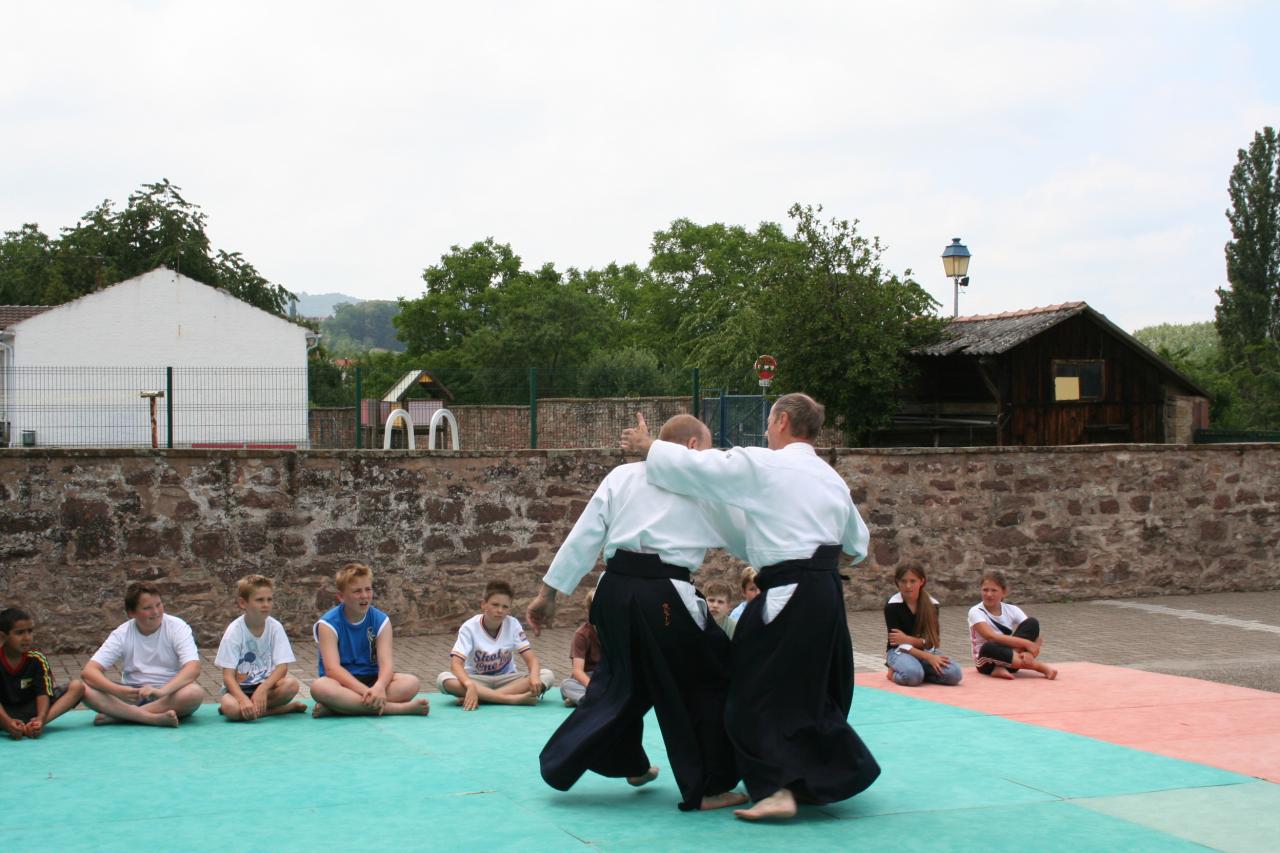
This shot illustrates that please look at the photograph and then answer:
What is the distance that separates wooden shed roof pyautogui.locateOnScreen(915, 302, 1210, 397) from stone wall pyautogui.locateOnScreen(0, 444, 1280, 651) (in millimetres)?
8201

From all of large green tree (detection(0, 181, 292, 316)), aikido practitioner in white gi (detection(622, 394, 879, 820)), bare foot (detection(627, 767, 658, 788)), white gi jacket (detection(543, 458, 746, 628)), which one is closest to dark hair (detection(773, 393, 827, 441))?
aikido practitioner in white gi (detection(622, 394, 879, 820))

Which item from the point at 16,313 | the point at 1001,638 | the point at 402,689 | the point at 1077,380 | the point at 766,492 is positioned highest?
the point at 16,313

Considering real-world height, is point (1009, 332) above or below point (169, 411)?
above

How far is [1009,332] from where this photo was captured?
75.7 feet

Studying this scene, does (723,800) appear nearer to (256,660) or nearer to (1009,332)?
(256,660)

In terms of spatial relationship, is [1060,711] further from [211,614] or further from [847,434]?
[847,434]

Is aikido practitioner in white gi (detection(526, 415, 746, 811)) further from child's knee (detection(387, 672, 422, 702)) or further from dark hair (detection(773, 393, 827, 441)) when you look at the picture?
child's knee (detection(387, 672, 422, 702))

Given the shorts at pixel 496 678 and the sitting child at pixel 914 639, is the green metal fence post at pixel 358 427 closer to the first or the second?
the shorts at pixel 496 678

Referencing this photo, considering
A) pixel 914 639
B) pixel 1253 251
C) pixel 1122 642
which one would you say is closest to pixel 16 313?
pixel 1122 642

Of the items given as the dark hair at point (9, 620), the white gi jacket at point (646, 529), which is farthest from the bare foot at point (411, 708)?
the white gi jacket at point (646, 529)

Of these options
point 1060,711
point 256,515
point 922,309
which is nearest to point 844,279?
point 922,309

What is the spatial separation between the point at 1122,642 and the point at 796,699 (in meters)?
6.92

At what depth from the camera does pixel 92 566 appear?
35.1ft

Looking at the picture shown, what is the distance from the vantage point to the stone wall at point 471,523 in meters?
10.7
